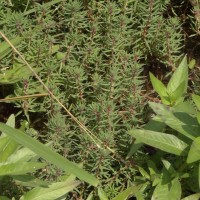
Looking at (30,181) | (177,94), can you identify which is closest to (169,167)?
(177,94)

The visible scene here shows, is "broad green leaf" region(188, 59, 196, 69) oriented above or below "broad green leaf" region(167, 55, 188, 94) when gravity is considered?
below

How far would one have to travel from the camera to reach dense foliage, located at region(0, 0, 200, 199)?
253 centimetres

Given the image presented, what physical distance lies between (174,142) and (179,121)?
4.2 inches

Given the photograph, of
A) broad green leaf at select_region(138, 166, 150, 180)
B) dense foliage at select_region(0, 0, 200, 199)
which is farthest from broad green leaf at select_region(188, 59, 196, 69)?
broad green leaf at select_region(138, 166, 150, 180)

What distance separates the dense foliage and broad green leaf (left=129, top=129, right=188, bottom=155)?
0.4 inches

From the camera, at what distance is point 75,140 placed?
267 cm

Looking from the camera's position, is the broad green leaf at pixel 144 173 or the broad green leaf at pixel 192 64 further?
the broad green leaf at pixel 192 64

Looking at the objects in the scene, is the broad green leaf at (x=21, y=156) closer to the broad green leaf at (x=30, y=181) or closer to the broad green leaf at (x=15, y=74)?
the broad green leaf at (x=30, y=181)

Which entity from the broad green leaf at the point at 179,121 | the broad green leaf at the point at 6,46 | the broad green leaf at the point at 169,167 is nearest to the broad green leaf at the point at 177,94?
the broad green leaf at the point at 179,121

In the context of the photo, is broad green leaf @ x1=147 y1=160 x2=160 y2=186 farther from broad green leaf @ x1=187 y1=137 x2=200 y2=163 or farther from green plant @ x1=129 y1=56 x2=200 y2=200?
broad green leaf @ x1=187 y1=137 x2=200 y2=163

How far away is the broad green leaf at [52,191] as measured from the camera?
2.21 metres

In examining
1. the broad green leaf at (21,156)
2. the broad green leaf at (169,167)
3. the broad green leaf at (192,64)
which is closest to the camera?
the broad green leaf at (21,156)

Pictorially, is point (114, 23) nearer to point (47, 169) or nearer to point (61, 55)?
point (61, 55)

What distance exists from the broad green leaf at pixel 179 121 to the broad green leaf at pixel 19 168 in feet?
2.16
